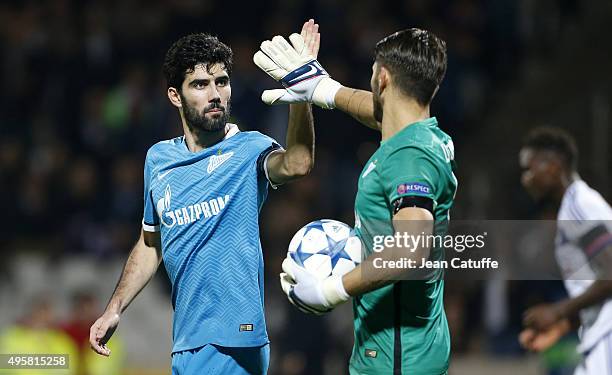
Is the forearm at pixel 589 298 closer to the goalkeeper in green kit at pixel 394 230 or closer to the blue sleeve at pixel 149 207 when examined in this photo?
the goalkeeper in green kit at pixel 394 230

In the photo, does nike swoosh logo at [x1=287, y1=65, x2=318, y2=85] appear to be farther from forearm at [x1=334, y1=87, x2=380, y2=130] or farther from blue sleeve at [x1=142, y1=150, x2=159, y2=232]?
blue sleeve at [x1=142, y1=150, x2=159, y2=232]

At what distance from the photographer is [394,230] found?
425 centimetres

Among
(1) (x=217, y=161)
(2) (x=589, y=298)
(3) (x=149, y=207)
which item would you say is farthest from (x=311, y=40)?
(2) (x=589, y=298)

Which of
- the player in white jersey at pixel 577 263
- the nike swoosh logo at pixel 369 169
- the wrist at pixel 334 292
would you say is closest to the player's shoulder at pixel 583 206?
the player in white jersey at pixel 577 263

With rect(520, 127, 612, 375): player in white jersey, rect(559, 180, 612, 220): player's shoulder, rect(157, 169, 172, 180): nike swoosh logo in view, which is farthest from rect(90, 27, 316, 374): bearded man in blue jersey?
rect(559, 180, 612, 220): player's shoulder

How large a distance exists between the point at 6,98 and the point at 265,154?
8.58m

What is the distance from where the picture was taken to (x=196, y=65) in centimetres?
535

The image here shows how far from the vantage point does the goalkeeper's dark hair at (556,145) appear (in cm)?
695

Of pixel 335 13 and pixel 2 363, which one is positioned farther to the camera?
pixel 335 13

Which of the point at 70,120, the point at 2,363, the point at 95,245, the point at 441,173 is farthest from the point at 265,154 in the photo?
the point at 70,120

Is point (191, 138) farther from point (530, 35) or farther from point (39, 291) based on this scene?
→ point (530, 35)

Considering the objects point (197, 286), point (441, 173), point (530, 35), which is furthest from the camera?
point (530, 35)

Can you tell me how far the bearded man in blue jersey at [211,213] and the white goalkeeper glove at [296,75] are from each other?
1.8 inches

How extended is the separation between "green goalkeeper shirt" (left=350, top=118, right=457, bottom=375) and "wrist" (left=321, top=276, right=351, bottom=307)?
264mm
